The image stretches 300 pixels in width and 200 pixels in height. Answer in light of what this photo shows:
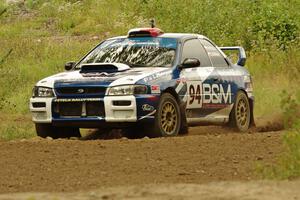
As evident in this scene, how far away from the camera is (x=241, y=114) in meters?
15.8

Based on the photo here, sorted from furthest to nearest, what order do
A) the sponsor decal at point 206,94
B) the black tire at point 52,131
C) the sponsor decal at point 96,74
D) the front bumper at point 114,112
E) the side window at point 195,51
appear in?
the side window at point 195,51, the sponsor decal at point 206,94, the black tire at point 52,131, the sponsor decal at point 96,74, the front bumper at point 114,112

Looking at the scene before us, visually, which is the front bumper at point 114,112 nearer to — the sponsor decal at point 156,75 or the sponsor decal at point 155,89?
the sponsor decal at point 155,89

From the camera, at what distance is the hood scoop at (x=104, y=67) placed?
13.8 metres

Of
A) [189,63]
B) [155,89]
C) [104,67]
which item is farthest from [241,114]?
[104,67]

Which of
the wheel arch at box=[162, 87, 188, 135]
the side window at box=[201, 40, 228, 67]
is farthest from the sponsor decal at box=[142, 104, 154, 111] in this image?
the side window at box=[201, 40, 228, 67]

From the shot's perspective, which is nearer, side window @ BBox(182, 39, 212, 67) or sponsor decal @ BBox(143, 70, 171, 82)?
sponsor decal @ BBox(143, 70, 171, 82)

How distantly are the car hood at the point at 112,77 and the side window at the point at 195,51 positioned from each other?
896mm

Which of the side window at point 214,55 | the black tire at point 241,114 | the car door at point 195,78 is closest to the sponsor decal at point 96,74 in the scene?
the car door at point 195,78

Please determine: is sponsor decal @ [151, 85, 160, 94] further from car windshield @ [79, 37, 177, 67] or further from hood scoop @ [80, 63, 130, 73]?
car windshield @ [79, 37, 177, 67]

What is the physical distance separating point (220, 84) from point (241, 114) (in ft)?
2.90

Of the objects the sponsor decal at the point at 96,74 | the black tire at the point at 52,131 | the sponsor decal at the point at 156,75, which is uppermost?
the sponsor decal at the point at 96,74

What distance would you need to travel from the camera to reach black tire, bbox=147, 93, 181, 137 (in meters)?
13.4

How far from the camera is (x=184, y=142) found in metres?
12.1

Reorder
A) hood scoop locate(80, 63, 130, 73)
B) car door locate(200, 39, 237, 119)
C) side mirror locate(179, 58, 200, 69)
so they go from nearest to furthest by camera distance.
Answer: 1. hood scoop locate(80, 63, 130, 73)
2. side mirror locate(179, 58, 200, 69)
3. car door locate(200, 39, 237, 119)
